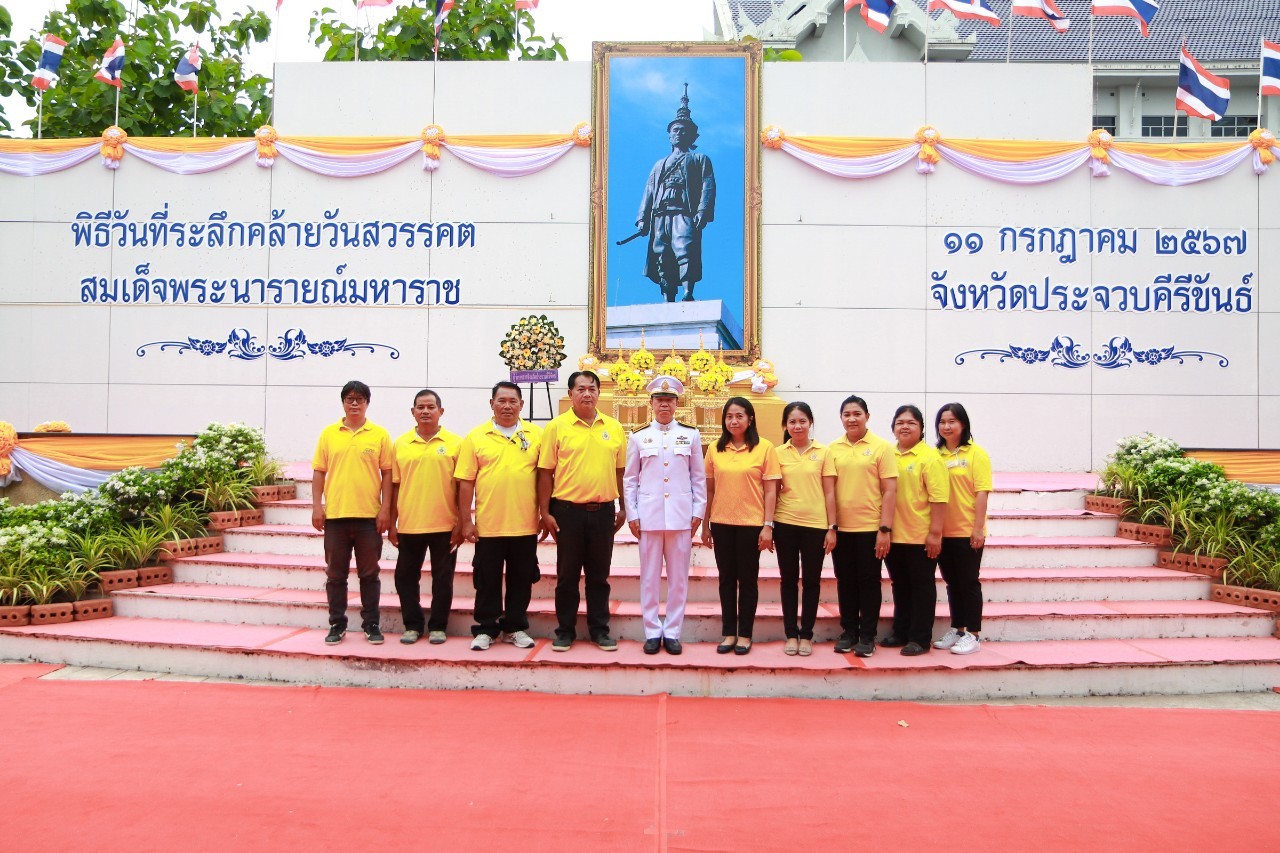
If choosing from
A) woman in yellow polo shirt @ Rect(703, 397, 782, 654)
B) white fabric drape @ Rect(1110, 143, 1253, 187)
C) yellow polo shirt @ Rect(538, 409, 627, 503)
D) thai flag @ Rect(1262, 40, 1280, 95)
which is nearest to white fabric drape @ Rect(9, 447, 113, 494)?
yellow polo shirt @ Rect(538, 409, 627, 503)

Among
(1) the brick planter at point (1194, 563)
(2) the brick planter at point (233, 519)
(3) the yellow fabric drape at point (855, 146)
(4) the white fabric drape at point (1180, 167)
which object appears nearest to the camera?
(1) the brick planter at point (1194, 563)

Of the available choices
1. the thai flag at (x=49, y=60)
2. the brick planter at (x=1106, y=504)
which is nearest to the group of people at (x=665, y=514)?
the brick planter at (x=1106, y=504)

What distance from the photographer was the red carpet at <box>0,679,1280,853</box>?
2.92m

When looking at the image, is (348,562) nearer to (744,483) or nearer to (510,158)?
(744,483)

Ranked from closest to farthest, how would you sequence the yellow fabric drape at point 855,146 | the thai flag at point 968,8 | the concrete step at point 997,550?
the concrete step at point 997,550 → the thai flag at point 968,8 → the yellow fabric drape at point 855,146

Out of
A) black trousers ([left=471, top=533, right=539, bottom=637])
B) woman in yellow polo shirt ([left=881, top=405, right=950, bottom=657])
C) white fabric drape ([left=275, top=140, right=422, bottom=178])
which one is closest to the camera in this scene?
woman in yellow polo shirt ([left=881, top=405, right=950, bottom=657])

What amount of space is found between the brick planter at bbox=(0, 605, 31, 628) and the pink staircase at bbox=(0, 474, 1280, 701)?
150 millimetres

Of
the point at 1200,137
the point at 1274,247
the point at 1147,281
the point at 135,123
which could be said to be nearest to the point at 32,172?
the point at 135,123

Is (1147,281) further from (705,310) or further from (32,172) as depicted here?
(32,172)

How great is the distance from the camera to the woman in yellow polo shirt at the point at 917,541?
4715 mm

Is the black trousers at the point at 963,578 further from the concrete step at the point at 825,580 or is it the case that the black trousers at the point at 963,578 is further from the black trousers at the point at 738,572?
the black trousers at the point at 738,572

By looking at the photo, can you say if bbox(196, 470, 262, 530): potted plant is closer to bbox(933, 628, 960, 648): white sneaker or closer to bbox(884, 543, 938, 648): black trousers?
bbox(884, 543, 938, 648): black trousers

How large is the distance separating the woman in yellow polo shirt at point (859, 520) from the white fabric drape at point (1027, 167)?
596cm

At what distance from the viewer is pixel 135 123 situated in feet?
46.2
